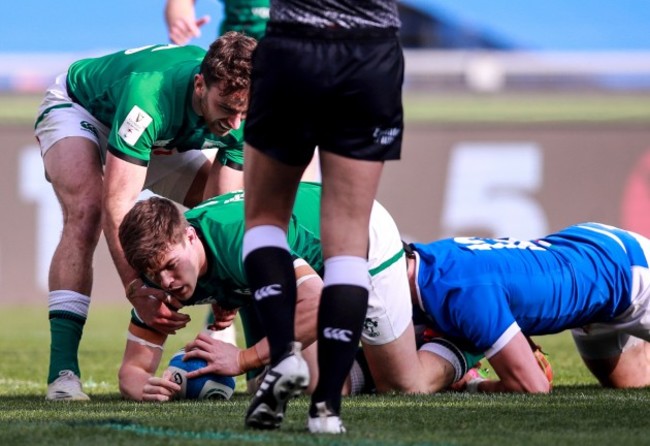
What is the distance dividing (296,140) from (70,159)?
214cm

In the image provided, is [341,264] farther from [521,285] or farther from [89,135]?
[89,135]

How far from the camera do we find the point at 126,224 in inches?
169

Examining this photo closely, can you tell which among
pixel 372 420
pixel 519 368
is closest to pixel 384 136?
pixel 372 420

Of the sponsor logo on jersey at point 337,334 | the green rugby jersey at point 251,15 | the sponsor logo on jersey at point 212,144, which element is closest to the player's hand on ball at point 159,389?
the sponsor logo on jersey at point 212,144

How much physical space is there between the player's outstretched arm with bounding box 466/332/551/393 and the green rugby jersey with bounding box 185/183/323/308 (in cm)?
85

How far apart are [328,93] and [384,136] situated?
0.21 m

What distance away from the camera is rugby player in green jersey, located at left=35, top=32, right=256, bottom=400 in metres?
4.83

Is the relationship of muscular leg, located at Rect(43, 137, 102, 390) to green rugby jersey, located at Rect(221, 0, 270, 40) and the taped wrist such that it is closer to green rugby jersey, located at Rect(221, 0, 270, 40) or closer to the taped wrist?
the taped wrist

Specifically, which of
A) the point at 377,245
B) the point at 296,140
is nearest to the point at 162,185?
the point at 377,245

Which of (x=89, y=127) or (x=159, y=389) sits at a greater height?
(x=89, y=127)

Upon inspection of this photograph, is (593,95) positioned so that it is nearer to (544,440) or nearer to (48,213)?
(48,213)

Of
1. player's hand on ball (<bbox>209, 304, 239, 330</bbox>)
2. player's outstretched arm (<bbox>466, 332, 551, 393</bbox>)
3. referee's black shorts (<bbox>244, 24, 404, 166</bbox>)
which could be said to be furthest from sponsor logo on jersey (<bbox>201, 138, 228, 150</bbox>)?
referee's black shorts (<bbox>244, 24, 404, 166</bbox>)

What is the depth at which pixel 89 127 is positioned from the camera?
5.49 meters

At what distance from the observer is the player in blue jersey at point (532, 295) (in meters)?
4.86
